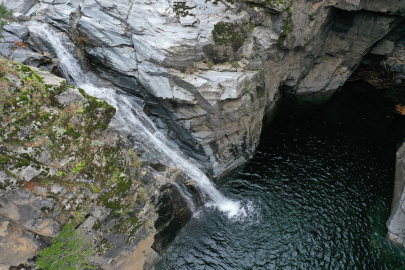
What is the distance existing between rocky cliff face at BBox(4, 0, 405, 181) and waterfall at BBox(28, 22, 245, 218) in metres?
0.60

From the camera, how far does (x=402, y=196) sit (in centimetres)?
1246

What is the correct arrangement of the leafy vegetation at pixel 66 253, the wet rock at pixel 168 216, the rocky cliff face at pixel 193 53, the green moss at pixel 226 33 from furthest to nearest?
1. the green moss at pixel 226 33
2. the rocky cliff face at pixel 193 53
3. the wet rock at pixel 168 216
4. the leafy vegetation at pixel 66 253

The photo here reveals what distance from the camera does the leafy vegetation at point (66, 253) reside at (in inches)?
368

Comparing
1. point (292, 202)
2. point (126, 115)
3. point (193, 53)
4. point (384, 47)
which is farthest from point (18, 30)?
point (384, 47)

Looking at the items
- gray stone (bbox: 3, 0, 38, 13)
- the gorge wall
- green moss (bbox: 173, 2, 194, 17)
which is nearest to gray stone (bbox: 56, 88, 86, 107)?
the gorge wall

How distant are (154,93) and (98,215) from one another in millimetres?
6587

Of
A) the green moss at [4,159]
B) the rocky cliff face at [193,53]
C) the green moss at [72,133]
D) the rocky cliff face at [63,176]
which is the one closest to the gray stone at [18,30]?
the rocky cliff face at [193,53]

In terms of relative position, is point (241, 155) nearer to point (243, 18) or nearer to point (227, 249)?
point (227, 249)

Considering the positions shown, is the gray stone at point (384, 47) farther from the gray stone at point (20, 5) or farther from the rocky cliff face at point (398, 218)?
the gray stone at point (20, 5)

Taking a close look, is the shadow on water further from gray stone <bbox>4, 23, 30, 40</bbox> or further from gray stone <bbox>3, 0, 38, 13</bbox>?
gray stone <bbox>3, 0, 38, 13</bbox>

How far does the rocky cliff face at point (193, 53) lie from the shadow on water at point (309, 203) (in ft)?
9.43

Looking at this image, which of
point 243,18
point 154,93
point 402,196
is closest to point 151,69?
point 154,93

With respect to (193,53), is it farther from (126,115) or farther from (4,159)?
(4,159)

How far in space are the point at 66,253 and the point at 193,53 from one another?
10818 millimetres
